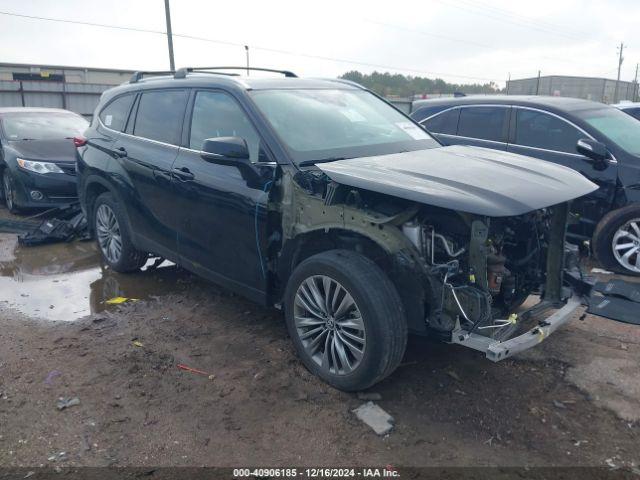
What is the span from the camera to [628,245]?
5.80 metres

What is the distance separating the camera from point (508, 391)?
3.49m

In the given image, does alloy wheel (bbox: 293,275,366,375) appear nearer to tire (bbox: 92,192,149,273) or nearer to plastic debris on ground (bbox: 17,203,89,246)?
tire (bbox: 92,192,149,273)

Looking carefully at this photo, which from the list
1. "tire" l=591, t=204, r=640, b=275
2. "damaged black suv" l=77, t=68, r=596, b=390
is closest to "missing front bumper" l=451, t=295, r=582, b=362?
"damaged black suv" l=77, t=68, r=596, b=390

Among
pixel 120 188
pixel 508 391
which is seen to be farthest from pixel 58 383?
pixel 508 391

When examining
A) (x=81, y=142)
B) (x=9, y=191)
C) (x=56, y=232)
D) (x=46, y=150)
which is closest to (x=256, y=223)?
(x=81, y=142)

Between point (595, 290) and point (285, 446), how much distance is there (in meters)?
2.33

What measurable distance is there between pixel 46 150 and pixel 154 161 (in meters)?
4.61

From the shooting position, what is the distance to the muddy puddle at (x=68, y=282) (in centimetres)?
505

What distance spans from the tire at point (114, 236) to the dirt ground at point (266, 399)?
93cm

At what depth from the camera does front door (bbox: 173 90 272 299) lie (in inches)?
151

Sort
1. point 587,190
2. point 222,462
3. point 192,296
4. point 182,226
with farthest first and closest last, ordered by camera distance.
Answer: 1. point 192,296
2. point 182,226
3. point 587,190
4. point 222,462

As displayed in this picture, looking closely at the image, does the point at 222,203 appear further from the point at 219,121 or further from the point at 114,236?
the point at 114,236

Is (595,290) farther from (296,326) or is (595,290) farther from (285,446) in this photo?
(285,446)

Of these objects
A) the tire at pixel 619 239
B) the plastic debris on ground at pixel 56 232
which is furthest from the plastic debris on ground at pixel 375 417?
the plastic debris on ground at pixel 56 232
